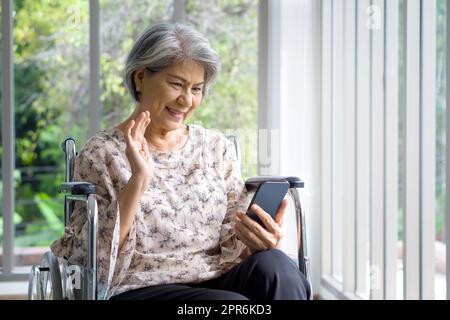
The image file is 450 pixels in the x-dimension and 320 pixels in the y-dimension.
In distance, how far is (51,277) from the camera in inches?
72.3

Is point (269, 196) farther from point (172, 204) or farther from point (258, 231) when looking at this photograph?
point (172, 204)

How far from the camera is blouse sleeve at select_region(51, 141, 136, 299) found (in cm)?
187

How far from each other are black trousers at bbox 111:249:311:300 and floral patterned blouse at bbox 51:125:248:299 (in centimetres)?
6

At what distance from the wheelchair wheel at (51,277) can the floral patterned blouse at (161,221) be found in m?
0.07

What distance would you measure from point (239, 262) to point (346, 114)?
135cm

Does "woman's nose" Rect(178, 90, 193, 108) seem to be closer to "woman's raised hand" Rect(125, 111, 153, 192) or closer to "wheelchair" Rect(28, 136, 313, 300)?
"woman's raised hand" Rect(125, 111, 153, 192)

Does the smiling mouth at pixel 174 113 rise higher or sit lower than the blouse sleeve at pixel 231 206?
higher

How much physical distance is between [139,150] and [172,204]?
0.60 feet

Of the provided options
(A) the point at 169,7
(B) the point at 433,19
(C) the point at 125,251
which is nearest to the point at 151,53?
(C) the point at 125,251

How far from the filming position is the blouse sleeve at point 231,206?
79.5 inches

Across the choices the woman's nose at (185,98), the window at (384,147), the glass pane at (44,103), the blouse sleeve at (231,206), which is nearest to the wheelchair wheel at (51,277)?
the blouse sleeve at (231,206)

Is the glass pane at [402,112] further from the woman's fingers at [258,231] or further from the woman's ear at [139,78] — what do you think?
the woman's ear at [139,78]

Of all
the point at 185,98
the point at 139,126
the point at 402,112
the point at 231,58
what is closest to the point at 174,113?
the point at 185,98
